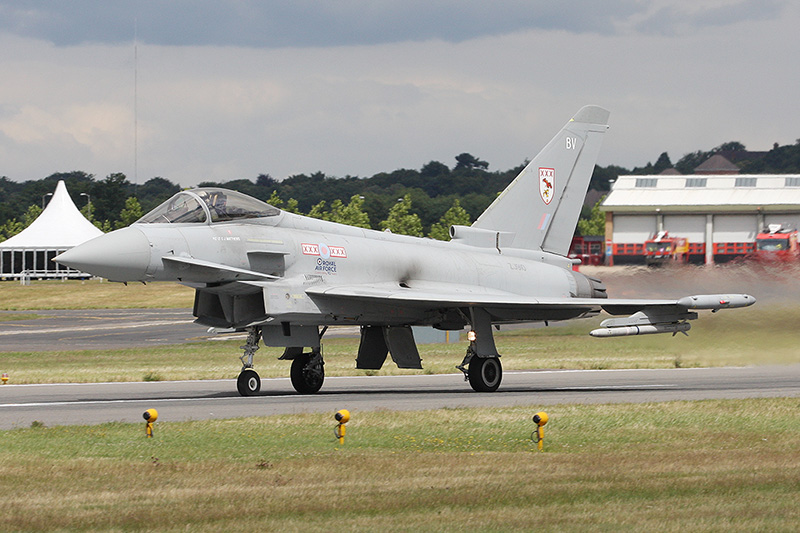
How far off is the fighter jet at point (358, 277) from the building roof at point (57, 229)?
66102mm

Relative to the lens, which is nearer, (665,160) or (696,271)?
(696,271)

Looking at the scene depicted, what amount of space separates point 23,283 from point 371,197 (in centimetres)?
4366

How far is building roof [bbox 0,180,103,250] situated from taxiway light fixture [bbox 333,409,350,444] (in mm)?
74840

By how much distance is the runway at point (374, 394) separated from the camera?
658 inches

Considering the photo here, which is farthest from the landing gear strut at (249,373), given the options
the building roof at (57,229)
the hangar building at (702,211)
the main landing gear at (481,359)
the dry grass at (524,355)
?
the building roof at (57,229)

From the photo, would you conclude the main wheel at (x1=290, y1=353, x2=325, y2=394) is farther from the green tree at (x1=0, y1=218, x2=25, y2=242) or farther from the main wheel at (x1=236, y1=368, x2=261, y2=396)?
the green tree at (x1=0, y1=218, x2=25, y2=242)

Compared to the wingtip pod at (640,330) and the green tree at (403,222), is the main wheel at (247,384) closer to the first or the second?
the wingtip pod at (640,330)

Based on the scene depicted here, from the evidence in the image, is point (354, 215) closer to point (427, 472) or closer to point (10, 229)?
point (10, 229)

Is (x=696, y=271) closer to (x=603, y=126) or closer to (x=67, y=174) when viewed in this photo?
(x=603, y=126)

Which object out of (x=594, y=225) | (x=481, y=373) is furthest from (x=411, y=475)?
(x=594, y=225)

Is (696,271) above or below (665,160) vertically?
below

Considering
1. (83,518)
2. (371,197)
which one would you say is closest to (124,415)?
(83,518)

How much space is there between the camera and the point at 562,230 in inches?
986

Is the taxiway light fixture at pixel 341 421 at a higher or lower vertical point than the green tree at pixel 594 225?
lower
